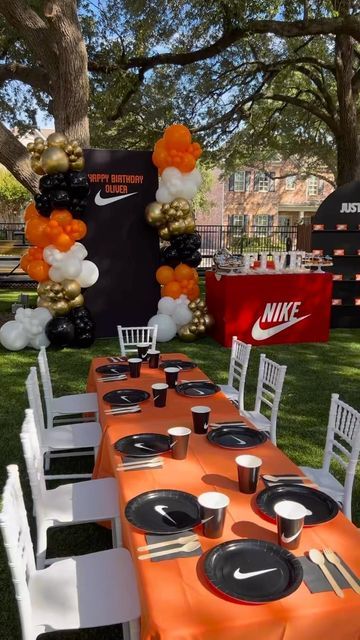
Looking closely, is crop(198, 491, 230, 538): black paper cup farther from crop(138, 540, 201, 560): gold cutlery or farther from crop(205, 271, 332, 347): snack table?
crop(205, 271, 332, 347): snack table

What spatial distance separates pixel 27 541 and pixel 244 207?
38.2 metres

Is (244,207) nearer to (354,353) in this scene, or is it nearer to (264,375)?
(354,353)

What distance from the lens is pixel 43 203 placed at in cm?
727

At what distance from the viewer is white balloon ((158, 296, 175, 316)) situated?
26.1 feet

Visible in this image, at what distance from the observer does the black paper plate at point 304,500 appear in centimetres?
198

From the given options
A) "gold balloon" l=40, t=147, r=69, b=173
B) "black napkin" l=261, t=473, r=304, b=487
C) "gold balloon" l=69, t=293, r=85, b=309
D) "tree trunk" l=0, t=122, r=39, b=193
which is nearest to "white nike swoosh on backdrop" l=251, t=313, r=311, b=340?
"gold balloon" l=69, t=293, r=85, b=309

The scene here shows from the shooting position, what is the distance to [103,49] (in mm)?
11586

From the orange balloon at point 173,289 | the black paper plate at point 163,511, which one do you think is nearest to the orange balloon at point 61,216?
the orange balloon at point 173,289

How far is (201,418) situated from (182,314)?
5276 millimetres

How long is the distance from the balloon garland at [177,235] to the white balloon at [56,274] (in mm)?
1519

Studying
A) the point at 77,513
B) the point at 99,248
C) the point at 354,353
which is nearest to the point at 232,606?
the point at 77,513

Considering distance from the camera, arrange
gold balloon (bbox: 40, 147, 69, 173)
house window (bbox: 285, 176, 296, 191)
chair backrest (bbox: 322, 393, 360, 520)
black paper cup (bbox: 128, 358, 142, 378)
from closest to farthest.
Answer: chair backrest (bbox: 322, 393, 360, 520) < black paper cup (bbox: 128, 358, 142, 378) < gold balloon (bbox: 40, 147, 69, 173) < house window (bbox: 285, 176, 296, 191)

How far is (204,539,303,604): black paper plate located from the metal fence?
63.4 ft

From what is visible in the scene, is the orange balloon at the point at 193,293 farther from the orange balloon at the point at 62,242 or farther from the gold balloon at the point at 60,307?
the orange balloon at the point at 62,242
